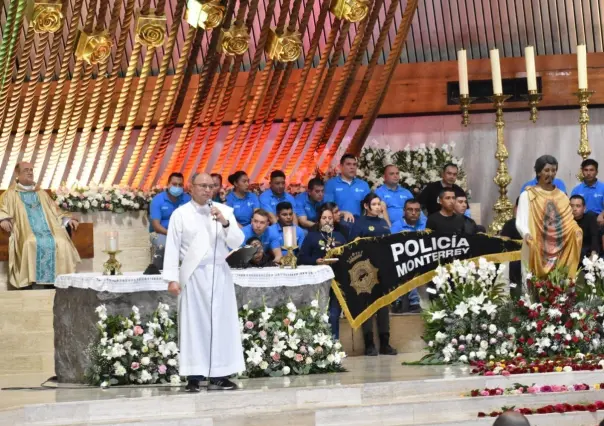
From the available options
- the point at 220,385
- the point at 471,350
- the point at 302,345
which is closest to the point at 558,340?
the point at 471,350

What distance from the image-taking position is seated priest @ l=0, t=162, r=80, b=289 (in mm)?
12734

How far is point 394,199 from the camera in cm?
1392

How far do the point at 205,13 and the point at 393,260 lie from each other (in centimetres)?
328

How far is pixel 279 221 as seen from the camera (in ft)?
41.8

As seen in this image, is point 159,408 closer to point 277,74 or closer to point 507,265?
point 507,265

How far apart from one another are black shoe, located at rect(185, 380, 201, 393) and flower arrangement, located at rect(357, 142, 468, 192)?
5489mm

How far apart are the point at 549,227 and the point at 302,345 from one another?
2434mm

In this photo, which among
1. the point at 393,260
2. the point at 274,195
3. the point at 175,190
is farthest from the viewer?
the point at 274,195

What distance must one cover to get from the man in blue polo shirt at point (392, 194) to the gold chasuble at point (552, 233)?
211 cm

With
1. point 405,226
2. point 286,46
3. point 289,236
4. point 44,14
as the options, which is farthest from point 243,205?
point 289,236

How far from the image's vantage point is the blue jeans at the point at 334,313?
38.8ft

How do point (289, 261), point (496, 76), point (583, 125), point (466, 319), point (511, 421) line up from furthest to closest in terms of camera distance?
point (583, 125)
point (496, 76)
point (466, 319)
point (289, 261)
point (511, 421)

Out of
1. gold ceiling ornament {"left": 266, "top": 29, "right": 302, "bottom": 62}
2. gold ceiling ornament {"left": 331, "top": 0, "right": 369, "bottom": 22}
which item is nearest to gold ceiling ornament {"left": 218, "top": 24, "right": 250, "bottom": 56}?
gold ceiling ornament {"left": 266, "top": 29, "right": 302, "bottom": 62}

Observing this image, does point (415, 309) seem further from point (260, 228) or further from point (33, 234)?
point (33, 234)
